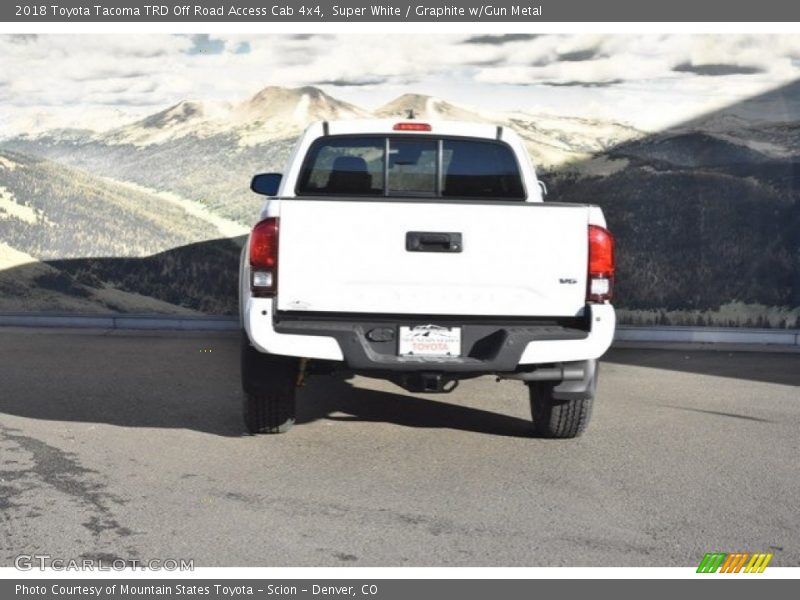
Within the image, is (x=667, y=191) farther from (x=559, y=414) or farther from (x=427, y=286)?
(x=427, y=286)

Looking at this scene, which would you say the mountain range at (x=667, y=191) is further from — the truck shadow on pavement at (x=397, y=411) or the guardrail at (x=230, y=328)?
the truck shadow on pavement at (x=397, y=411)

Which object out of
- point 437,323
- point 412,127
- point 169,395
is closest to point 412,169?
point 412,127

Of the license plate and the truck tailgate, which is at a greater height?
the truck tailgate

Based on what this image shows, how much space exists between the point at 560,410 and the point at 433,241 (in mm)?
1634

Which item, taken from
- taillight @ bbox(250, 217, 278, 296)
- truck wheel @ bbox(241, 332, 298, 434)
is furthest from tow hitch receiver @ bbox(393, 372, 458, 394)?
taillight @ bbox(250, 217, 278, 296)

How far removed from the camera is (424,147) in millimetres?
8656

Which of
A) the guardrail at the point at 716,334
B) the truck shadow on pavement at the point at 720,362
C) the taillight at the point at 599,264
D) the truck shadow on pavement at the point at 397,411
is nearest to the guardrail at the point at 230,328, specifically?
the guardrail at the point at 716,334

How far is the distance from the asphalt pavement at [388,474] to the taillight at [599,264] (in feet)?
3.45

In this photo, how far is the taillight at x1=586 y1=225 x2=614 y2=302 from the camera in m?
7.35

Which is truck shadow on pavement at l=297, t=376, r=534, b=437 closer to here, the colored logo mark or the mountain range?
the colored logo mark

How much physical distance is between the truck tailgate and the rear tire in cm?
92

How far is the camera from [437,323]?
7340 mm

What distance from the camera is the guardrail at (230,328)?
14.0 metres

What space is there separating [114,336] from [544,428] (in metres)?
6.85
